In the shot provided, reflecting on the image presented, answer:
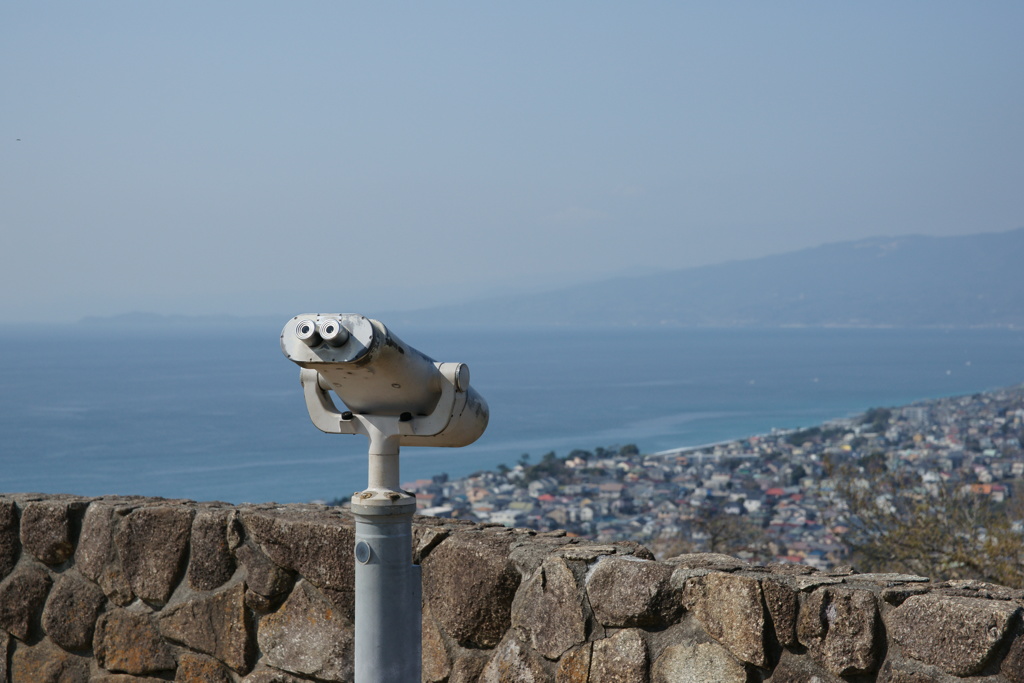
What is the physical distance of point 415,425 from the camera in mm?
2045

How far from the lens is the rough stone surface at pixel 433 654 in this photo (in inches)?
109

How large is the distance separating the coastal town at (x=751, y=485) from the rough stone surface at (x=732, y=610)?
3449 millimetres

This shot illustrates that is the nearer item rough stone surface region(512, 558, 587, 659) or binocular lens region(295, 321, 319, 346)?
binocular lens region(295, 321, 319, 346)

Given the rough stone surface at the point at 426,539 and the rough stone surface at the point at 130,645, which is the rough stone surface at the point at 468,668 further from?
the rough stone surface at the point at 130,645

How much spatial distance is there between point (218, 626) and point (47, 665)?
0.73 metres

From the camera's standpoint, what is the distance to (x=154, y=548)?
3.14 m

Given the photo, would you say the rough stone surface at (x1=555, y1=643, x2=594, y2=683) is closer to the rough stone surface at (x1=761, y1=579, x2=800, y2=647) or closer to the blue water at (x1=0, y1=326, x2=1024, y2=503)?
the rough stone surface at (x1=761, y1=579, x2=800, y2=647)

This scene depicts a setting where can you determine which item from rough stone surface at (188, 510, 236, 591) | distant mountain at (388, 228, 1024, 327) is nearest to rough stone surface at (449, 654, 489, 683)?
rough stone surface at (188, 510, 236, 591)

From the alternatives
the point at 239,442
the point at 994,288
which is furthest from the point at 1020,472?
the point at 994,288

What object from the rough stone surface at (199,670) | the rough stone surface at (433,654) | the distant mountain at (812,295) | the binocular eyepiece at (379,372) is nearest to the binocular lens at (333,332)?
the binocular eyepiece at (379,372)

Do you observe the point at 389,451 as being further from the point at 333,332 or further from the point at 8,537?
the point at 8,537

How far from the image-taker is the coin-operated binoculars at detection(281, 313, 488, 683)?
1965mm

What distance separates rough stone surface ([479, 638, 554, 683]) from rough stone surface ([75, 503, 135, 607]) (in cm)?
122

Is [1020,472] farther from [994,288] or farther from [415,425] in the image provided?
[994,288]
